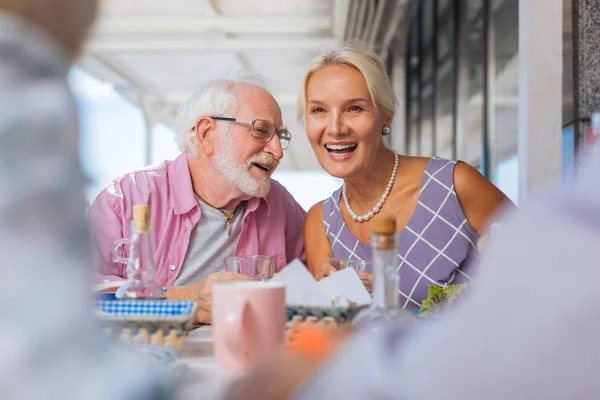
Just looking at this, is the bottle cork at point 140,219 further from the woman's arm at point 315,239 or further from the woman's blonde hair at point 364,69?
the woman's blonde hair at point 364,69

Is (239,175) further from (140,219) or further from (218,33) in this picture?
(218,33)

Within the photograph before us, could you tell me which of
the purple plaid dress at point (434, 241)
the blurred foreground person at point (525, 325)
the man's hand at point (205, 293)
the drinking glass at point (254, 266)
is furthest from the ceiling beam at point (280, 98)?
the blurred foreground person at point (525, 325)

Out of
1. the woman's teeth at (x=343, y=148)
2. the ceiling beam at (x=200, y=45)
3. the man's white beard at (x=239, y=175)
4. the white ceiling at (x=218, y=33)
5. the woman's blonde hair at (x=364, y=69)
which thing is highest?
the white ceiling at (x=218, y=33)

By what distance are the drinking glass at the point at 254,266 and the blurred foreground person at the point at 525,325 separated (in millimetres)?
1209

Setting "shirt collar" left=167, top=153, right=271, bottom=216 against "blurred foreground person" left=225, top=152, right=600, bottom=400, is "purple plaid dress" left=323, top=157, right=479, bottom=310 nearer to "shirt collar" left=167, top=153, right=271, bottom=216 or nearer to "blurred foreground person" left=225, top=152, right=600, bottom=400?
"shirt collar" left=167, top=153, right=271, bottom=216

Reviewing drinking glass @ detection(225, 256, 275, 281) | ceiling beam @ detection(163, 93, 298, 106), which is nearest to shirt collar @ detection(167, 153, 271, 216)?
drinking glass @ detection(225, 256, 275, 281)

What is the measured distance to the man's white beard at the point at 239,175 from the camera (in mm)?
2670

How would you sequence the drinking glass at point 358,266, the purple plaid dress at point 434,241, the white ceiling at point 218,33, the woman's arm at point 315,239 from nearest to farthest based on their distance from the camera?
the drinking glass at point 358,266, the purple plaid dress at point 434,241, the woman's arm at point 315,239, the white ceiling at point 218,33

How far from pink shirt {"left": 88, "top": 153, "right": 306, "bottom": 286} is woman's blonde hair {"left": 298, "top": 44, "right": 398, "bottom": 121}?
0.50 meters

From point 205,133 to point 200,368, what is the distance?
6.68 ft

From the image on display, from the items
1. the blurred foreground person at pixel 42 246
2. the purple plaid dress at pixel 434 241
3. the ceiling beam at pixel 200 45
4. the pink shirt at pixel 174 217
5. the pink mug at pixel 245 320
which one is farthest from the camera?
the ceiling beam at pixel 200 45

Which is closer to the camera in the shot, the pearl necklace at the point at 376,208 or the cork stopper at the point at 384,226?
the cork stopper at the point at 384,226

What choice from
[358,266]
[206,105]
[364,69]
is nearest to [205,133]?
[206,105]

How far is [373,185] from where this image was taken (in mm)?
2660
